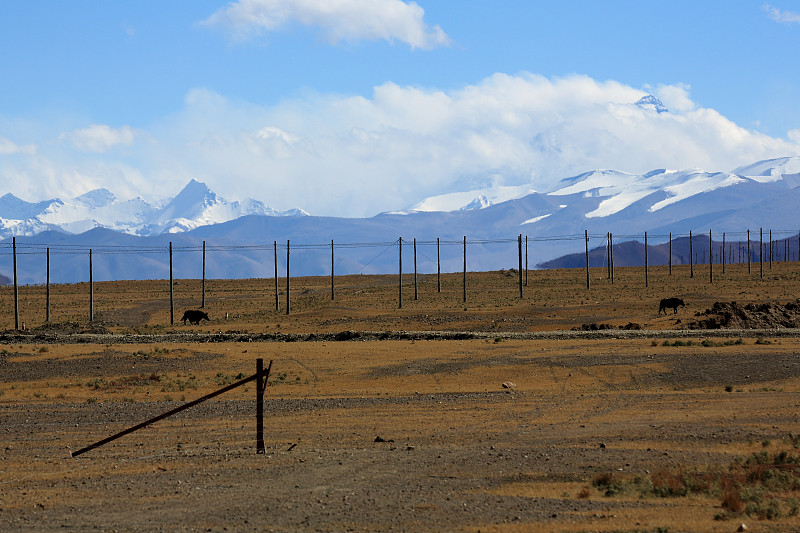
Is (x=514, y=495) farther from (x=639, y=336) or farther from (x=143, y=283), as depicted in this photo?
(x=143, y=283)

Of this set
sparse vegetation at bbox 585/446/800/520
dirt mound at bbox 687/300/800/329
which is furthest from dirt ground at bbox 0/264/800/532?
dirt mound at bbox 687/300/800/329

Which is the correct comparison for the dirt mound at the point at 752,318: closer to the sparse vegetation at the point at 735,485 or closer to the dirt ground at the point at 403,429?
the dirt ground at the point at 403,429

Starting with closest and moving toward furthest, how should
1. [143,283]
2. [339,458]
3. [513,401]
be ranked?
1. [339,458]
2. [513,401]
3. [143,283]

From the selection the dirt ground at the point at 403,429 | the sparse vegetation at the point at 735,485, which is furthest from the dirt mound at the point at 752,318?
the sparse vegetation at the point at 735,485

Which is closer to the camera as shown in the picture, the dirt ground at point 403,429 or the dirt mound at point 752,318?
the dirt ground at point 403,429

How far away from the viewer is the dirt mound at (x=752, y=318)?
5088 cm

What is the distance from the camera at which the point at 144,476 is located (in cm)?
1656

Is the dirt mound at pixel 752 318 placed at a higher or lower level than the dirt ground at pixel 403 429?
higher

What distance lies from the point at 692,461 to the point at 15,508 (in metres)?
11.5

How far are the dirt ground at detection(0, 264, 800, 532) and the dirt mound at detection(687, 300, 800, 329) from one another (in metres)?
0.27

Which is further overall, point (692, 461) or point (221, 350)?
point (221, 350)

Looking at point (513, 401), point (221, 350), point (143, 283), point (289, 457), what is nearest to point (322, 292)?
point (143, 283)

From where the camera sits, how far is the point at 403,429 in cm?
2139

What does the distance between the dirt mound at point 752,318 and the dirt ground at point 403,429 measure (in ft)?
0.87
